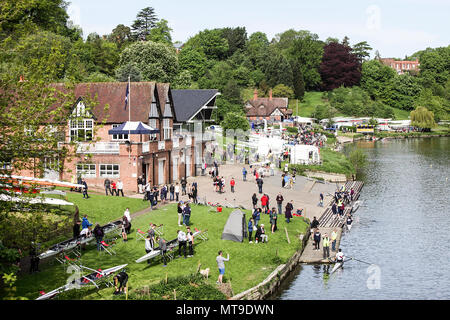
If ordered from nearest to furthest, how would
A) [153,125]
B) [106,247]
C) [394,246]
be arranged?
1. [106,247]
2. [394,246]
3. [153,125]

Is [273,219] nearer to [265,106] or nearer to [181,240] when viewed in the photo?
[181,240]

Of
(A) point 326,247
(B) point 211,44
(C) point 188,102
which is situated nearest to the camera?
(A) point 326,247

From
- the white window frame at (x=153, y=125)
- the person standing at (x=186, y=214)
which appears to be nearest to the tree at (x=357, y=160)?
the white window frame at (x=153, y=125)

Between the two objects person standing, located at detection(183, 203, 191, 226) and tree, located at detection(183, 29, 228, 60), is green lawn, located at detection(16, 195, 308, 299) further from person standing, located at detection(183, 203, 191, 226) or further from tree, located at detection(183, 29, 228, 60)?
tree, located at detection(183, 29, 228, 60)

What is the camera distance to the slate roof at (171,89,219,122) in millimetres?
61531

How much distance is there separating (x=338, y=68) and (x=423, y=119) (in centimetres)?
3364

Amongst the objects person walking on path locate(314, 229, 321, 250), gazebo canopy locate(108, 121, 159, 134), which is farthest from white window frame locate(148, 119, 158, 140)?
person walking on path locate(314, 229, 321, 250)

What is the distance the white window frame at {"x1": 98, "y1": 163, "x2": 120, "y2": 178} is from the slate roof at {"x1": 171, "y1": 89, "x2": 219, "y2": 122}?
1387cm

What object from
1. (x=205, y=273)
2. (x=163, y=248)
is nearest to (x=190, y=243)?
(x=163, y=248)

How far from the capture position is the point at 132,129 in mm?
47312

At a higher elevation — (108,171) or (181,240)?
(108,171)

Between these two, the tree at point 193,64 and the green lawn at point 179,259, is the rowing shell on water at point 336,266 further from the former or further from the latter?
the tree at point 193,64

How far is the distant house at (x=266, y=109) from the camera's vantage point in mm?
138625
